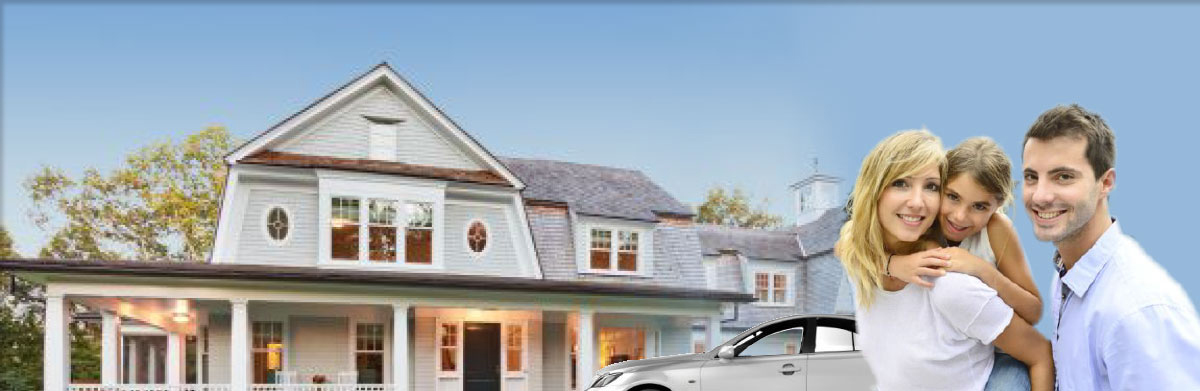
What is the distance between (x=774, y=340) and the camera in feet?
21.7

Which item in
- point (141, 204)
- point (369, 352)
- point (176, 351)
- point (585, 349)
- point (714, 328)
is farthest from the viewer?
point (141, 204)

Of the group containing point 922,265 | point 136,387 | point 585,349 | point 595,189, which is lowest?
point 136,387

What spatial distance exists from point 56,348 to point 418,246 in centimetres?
424

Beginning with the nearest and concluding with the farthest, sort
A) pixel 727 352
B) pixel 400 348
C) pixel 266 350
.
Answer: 1. pixel 727 352
2. pixel 400 348
3. pixel 266 350

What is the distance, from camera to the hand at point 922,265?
1.56 m

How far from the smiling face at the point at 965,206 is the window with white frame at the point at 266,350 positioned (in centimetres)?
1099

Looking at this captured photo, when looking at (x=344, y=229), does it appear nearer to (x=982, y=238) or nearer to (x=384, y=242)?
(x=384, y=242)

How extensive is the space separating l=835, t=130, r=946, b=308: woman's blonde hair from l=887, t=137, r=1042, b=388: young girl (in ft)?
0.15

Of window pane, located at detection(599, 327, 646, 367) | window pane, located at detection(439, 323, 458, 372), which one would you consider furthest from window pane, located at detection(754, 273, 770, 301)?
window pane, located at detection(439, 323, 458, 372)

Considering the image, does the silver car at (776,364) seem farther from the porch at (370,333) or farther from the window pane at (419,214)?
the window pane at (419,214)

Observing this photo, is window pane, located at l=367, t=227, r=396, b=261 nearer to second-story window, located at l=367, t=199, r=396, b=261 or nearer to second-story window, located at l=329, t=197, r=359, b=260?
second-story window, located at l=367, t=199, r=396, b=261

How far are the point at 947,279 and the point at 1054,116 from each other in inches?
12.3

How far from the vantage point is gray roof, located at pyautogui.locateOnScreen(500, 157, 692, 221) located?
14242 millimetres

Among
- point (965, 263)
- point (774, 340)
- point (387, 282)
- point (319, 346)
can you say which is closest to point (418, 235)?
point (387, 282)
